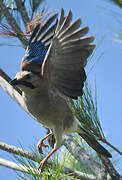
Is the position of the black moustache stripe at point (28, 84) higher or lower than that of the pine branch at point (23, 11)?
lower

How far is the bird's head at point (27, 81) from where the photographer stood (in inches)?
65.4

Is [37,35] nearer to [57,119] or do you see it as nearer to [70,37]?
[70,37]

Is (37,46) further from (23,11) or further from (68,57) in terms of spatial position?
(23,11)

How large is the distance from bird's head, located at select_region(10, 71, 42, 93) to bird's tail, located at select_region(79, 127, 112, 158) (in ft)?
1.23

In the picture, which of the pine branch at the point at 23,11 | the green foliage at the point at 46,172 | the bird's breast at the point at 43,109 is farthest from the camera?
the pine branch at the point at 23,11

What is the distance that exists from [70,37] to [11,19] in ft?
1.96

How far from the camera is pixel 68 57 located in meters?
1.74

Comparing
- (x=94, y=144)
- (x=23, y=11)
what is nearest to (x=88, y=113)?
(x=94, y=144)

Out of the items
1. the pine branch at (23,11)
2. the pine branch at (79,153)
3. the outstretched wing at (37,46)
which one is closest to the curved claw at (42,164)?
the pine branch at (79,153)

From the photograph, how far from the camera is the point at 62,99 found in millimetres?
1862

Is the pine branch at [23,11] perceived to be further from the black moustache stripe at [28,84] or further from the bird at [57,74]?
the black moustache stripe at [28,84]

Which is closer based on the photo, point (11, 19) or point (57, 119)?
point (57, 119)

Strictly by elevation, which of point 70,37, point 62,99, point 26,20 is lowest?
point 62,99

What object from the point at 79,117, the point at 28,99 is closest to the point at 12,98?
the point at 28,99
